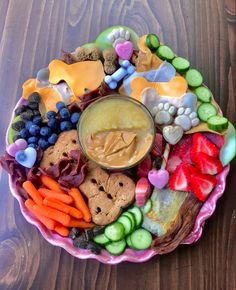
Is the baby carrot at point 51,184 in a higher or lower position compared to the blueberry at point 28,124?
lower

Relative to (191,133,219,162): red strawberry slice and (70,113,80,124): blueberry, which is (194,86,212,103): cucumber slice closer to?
(191,133,219,162): red strawberry slice

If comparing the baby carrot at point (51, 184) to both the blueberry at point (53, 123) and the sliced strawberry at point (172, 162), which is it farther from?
the sliced strawberry at point (172, 162)

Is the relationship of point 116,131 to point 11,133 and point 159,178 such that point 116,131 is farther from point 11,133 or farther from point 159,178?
point 11,133

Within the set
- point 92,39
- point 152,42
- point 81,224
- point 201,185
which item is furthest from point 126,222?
point 92,39

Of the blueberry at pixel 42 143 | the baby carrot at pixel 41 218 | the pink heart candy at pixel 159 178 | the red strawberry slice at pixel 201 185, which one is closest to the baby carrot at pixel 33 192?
the baby carrot at pixel 41 218

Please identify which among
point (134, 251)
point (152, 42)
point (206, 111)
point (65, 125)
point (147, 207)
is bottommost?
point (134, 251)

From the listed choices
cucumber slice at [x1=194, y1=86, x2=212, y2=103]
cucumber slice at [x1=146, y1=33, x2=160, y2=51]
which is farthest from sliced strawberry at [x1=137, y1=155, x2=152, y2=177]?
cucumber slice at [x1=146, y1=33, x2=160, y2=51]
